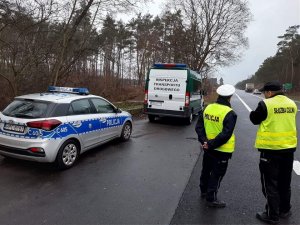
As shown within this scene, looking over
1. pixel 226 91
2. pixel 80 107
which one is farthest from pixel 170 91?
pixel 226 91

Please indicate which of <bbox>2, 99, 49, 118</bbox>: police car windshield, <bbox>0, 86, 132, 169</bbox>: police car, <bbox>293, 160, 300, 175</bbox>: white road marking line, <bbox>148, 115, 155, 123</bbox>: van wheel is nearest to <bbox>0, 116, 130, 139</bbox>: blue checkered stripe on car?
<bbox>0, 86, 132, 169</bbox>: police car

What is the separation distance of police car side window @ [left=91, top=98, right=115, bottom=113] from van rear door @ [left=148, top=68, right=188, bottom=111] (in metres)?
4.71

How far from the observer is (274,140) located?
3631mm

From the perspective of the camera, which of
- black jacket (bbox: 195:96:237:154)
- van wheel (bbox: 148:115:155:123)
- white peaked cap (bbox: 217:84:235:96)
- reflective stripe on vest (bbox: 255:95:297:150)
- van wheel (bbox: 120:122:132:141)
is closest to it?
reflective stripe on vest (bbox: 255:95:297:150)

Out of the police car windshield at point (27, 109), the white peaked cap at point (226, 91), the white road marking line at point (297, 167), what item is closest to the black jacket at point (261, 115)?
the white peaked cap at point (226, 91)

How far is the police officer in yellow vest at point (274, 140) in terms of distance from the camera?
3627mm

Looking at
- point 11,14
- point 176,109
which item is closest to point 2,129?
point 11,14

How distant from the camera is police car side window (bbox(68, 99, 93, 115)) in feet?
19.4

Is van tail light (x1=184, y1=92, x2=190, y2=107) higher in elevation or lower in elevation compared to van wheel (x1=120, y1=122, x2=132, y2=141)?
higher

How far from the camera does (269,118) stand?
363 cm

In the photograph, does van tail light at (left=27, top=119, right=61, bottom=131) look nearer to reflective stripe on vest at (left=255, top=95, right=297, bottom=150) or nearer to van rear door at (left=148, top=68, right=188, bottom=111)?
reflective stripe on vest at (left=255, top=95, right=297, bottom=150)

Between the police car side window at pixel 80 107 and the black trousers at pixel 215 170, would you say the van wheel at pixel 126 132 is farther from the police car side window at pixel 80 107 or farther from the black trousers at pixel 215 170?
the black trousers at pixel 215 170

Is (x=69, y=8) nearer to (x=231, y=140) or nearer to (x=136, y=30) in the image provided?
(x=231, y=140)

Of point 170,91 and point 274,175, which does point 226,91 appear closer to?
point 274,175
